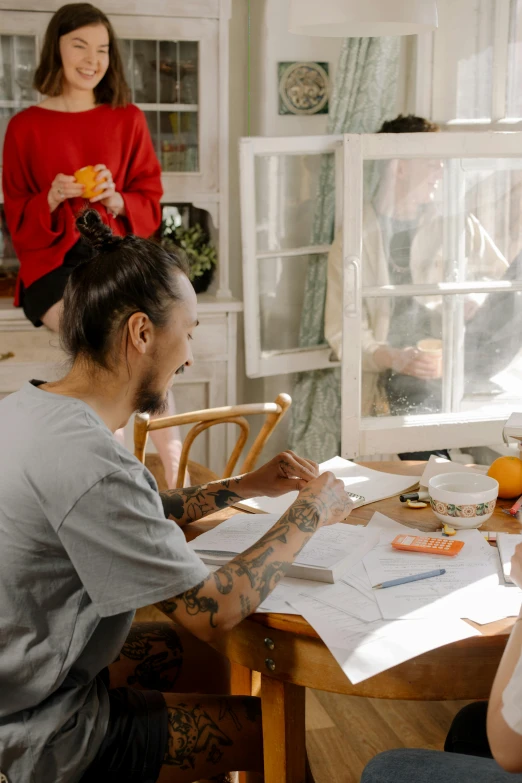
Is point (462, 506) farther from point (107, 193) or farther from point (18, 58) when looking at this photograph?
point (18, 58)

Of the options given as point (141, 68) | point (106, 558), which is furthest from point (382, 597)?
point (141, 68)

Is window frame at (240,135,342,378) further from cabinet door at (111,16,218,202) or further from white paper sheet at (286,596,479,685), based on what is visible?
white paper sheet at (286,596,479,685)

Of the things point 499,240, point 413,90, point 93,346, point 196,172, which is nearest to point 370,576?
point 93,346

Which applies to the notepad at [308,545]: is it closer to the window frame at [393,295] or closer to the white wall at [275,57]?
the window frame at [393,295]

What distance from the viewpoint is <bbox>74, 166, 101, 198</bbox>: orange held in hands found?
115 inches

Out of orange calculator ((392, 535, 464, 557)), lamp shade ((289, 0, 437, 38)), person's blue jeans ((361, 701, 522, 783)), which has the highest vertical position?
lamp shade ((289, 0, 437, 38))

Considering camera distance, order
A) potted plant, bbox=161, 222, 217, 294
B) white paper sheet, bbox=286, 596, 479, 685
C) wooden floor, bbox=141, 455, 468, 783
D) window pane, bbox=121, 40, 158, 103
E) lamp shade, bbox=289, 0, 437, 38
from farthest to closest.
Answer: potted plant, bbox=161, 222, 217, 294 → window pane, bbox=121, 40, 158, 103 → wooden floor, bbox=141, 455, 468, 783 → lamp shade, bbox=289, 0, 437, 38 → white paper sheet, bbox=286, 596, 479, 685

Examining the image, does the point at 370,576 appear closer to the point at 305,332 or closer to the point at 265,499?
the point at 265,499

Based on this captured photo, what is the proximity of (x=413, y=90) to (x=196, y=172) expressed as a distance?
3.05 ft

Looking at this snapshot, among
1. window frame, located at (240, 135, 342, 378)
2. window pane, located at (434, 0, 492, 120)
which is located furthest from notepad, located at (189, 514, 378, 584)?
window pane, located at (434, 0, 492, 120)

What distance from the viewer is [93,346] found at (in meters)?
1.31

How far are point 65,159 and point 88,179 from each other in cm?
13

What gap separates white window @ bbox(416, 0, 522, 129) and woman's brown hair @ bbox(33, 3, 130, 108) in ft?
3.84

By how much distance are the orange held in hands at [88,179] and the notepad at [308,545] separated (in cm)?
164
